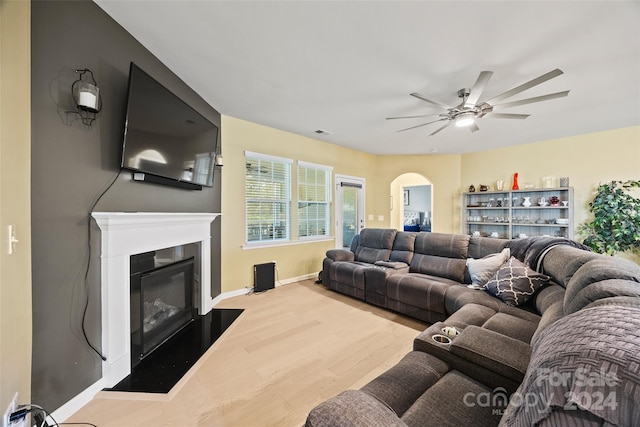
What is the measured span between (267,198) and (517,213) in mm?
5010

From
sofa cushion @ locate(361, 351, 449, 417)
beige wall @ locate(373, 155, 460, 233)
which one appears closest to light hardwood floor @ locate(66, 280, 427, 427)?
sofa cushion @ locate(361, 351, 449, 417)

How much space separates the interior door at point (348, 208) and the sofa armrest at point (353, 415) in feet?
15.0

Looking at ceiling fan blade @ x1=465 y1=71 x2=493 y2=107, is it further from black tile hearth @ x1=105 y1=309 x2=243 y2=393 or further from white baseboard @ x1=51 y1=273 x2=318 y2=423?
white baseboard @ x1=51 y1=273 x2=318 y2=423

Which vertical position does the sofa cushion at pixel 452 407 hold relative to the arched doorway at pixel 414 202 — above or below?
below

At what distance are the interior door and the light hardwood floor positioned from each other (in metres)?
2.31

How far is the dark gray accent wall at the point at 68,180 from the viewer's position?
1448 mm

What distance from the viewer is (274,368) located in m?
2.08

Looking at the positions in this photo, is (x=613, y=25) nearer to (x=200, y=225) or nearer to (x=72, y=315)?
(x=200, y=225)

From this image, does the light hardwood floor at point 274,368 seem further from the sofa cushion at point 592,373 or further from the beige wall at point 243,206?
the sofa cushion at point 592,373

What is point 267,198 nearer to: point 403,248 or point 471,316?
point 403,248

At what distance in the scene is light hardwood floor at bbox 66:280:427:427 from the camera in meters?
1.61

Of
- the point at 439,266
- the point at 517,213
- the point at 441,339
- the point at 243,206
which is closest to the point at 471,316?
the point at 441,339

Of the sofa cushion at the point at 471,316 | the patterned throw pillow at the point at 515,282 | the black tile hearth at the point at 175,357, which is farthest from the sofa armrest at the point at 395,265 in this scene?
the black tile hearth at the point at 175,357

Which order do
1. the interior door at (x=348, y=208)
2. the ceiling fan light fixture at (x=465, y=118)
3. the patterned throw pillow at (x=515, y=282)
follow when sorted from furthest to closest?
the interior door at (x=348, y=208) → the ceiling fan light fixture at (x=465, y=118) → the patterned throw pillow at (x=515, y=282)
